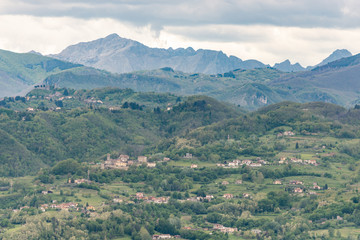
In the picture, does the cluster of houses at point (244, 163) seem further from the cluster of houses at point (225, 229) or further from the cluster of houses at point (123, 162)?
the cluster of houses at point (225, 229)

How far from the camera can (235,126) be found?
18662 centimetres

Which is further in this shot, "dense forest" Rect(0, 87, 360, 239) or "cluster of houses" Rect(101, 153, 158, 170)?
"cluster of houses" Rect(101, 153, 158, 170)

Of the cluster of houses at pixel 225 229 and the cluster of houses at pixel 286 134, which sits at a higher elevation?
the cluster of houses at pixel 286 134

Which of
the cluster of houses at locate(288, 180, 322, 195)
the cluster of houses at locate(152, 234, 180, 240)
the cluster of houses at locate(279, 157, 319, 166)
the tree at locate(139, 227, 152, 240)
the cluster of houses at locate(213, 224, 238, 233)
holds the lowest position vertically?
the cluster of houses at locate(213, 224, 238, 233)

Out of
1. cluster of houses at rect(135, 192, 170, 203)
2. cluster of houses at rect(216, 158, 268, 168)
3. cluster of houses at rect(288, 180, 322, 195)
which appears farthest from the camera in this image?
cluster of houses at rect(216, 158, 268, 168)

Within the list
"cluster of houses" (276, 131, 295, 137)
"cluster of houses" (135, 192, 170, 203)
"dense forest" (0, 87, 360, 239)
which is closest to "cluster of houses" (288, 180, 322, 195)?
"dense forest" (0, 87, 360, 239)

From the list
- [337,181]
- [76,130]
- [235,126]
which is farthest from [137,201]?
[76,130]

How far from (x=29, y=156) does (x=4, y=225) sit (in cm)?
6711

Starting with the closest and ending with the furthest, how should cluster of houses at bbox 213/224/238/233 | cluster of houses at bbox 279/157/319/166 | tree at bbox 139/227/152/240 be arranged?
tree at bbox 139/227/152/240 → cluster of houses at bbox 213/224/238/233 → cluster of houses at bbox 279/157/319/166

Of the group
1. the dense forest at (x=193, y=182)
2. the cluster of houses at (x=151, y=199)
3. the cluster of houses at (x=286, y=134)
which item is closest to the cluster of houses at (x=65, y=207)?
the dense forest at (x=193, y=182)

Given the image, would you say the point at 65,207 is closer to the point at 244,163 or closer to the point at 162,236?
the point at 162,236

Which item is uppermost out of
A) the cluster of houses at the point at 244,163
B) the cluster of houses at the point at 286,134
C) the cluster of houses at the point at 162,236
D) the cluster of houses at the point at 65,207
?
the cluster of houses at the point at 286,134

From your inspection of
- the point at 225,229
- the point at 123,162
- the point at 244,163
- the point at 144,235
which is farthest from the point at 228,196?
the point at 123,162

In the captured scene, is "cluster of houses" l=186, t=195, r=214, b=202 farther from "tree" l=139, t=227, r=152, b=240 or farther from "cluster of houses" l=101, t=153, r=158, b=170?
"cluster of houses" l=101, t=153, r=158, b=170
